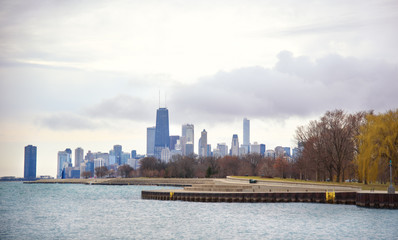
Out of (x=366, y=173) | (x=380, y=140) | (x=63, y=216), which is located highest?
(x=380, y=140)

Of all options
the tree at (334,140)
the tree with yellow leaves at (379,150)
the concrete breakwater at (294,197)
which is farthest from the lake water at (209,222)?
the tree at (334,140)

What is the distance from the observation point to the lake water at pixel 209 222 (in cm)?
4591

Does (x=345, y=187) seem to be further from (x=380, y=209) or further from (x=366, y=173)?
(x=380, y=209)

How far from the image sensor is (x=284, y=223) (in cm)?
5231

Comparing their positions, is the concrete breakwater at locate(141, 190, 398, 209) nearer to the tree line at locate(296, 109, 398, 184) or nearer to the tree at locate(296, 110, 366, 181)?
the tree line at locate(296, 109, 398, 184)

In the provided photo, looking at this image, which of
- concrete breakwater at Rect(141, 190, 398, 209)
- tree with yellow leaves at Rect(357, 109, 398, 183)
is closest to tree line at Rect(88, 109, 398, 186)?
tree with yellow leaves at Rect(357, 109, 398, 183)

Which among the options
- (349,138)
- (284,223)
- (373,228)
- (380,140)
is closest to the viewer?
(373,228)

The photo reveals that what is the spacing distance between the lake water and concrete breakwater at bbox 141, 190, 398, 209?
1.72m

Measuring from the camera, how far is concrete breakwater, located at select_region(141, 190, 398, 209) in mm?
62250

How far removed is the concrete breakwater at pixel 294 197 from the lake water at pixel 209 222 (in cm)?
172

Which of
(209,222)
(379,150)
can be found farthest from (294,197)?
(209,222)

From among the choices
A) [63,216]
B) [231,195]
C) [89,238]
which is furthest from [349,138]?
[89,238]

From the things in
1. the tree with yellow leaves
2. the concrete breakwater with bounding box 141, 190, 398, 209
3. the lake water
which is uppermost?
the tree with yellow leaves

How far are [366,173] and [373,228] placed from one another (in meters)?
27.5
